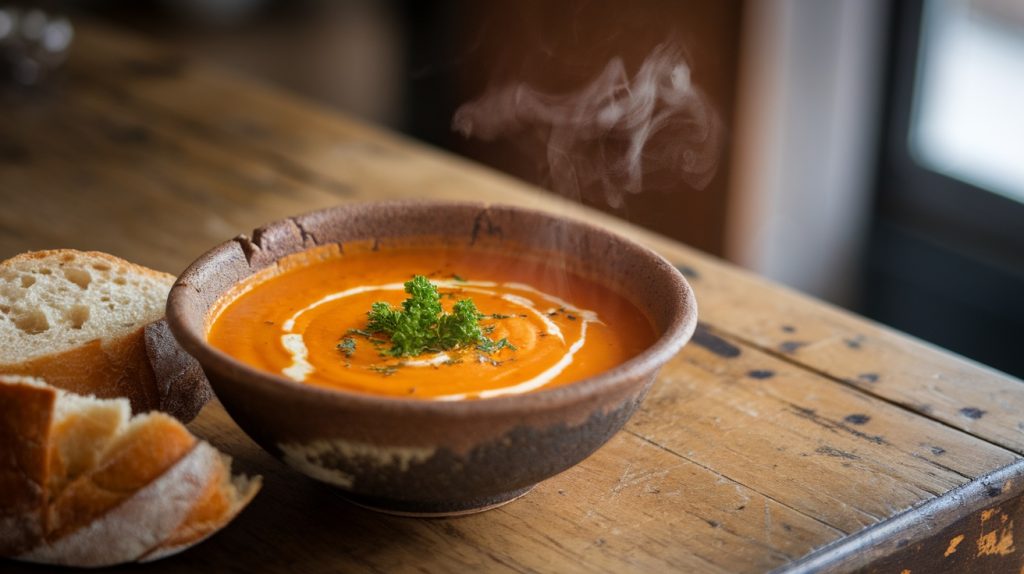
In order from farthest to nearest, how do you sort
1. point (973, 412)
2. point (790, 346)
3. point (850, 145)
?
point (850, 145), point (790, 346), point (973, 412)

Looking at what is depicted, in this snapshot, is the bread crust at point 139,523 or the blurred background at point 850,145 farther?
the blurred background at point 850,145

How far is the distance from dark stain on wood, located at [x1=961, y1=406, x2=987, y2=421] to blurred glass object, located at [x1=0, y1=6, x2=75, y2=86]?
2430 millimetres

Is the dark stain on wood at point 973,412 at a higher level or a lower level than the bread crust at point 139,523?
lower

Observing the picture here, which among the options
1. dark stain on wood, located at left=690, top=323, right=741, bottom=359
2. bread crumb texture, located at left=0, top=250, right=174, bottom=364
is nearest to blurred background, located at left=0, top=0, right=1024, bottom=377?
bread crumb texture, located at left=0, top=250, right=174, bottom=364

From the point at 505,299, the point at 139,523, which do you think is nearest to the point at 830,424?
the point at 505,299

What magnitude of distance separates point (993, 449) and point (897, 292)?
2488mm

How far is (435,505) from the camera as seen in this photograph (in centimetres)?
132

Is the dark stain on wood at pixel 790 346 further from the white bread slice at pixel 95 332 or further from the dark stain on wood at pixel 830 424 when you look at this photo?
the white bread slice at pixel 95 332

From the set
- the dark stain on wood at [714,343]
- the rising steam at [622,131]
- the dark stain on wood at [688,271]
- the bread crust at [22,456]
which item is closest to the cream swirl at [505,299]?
the bread crust at [22,456]

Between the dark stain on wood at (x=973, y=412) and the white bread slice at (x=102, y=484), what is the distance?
102cm

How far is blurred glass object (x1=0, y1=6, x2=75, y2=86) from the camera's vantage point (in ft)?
10.1

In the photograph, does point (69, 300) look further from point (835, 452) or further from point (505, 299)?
point (835, 452)

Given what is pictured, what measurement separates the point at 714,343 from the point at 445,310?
21.5 inches

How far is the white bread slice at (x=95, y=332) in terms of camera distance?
1413 mm
